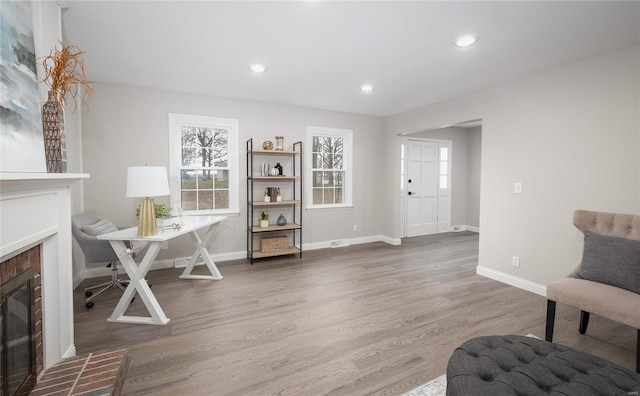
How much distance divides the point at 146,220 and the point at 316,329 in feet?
5.91

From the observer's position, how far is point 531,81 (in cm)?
322

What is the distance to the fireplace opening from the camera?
4.22 ft

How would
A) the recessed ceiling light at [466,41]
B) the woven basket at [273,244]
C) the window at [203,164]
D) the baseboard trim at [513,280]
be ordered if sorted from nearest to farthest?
the recessed ceiling light at [466,41] → the baseboard trim at [513,280] → the window at [203,164] → the woven basket at [273,244]

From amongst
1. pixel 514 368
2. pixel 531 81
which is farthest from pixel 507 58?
pixel 514 368

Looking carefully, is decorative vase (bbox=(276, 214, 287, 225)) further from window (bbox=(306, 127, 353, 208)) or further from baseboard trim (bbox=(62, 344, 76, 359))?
baseboard trim (bbox=(62, 344, 76, 359))

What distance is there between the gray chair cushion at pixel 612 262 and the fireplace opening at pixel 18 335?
11.6 ft

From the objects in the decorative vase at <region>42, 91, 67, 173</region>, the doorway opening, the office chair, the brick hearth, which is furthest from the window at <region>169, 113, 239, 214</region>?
the doorway opening

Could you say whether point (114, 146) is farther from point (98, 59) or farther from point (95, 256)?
point (95, 256)

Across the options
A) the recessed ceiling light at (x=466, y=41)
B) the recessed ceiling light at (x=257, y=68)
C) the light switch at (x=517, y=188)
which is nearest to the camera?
the recessed ceiling light at (x=466, y=41)

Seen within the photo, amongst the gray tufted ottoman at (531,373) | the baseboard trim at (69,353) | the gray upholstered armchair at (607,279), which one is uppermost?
the gray upholstered armchair at (607,279)

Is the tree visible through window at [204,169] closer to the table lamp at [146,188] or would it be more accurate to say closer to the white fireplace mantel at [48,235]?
the table lamp at [146,188]

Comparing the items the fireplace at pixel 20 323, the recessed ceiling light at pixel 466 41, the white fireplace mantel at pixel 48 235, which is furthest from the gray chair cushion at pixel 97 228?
the recessed ceiling light at pixel 466 41

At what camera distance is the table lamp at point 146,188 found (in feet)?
8.47

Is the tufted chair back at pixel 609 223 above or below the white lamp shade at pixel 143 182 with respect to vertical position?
below
